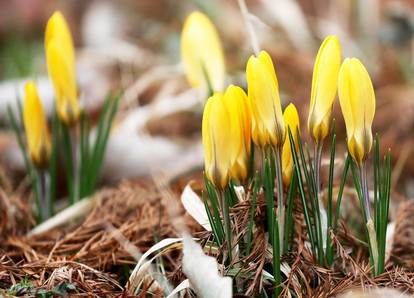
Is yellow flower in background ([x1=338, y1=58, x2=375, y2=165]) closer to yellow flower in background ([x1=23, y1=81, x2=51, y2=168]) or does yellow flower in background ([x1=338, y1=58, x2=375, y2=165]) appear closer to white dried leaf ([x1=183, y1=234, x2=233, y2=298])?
white dried leaf ([x1=183, y1=234, x2=233, y2=298])

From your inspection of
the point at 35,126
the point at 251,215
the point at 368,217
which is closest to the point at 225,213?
the point at 251,215

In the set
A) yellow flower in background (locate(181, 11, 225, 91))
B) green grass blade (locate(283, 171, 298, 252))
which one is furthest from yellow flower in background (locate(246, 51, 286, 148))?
yellow flower in background (locate(181, 11, 225, 91))

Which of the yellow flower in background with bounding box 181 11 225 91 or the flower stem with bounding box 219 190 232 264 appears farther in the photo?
the yellow flower in background with bounding box 181 11 225 91

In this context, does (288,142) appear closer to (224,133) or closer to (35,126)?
(224,133)

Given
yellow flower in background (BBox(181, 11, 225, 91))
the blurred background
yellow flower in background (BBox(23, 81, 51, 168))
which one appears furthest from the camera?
the blurred background

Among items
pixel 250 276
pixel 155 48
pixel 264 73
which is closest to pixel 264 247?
pixel 250 276
